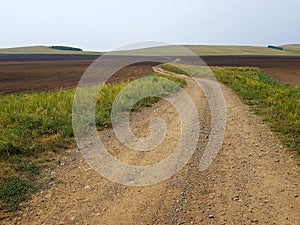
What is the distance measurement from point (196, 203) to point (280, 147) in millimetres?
3504

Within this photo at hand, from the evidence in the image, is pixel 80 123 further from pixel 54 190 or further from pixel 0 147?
pixel 54 190

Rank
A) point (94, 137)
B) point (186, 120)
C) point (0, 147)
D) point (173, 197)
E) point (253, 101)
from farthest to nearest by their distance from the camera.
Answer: point (253, 101) → point (186, 120) → point (94, 137) → point (0, 147) → point (173, 197)

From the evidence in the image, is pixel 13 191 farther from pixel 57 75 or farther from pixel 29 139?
pixel 57 75

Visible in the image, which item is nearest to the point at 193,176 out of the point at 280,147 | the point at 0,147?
the point at 280,147

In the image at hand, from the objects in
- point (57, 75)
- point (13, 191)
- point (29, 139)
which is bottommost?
point (57, 75)

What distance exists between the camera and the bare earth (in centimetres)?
405

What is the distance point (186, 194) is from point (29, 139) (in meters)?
4.18

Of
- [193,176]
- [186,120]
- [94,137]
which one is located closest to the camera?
[193,176]

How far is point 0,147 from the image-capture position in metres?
6.27

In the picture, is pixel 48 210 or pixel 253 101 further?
pixel 253 101

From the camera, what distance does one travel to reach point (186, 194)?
183 inches

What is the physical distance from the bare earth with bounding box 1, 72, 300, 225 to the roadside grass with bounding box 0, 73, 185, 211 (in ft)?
1.12

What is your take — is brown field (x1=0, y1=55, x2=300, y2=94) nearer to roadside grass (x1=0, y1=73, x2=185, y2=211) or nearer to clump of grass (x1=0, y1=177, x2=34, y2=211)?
roadside grass (x1=0, y1=73, x2=185, y2=211)

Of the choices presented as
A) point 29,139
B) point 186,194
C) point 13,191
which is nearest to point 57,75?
point 29,139
